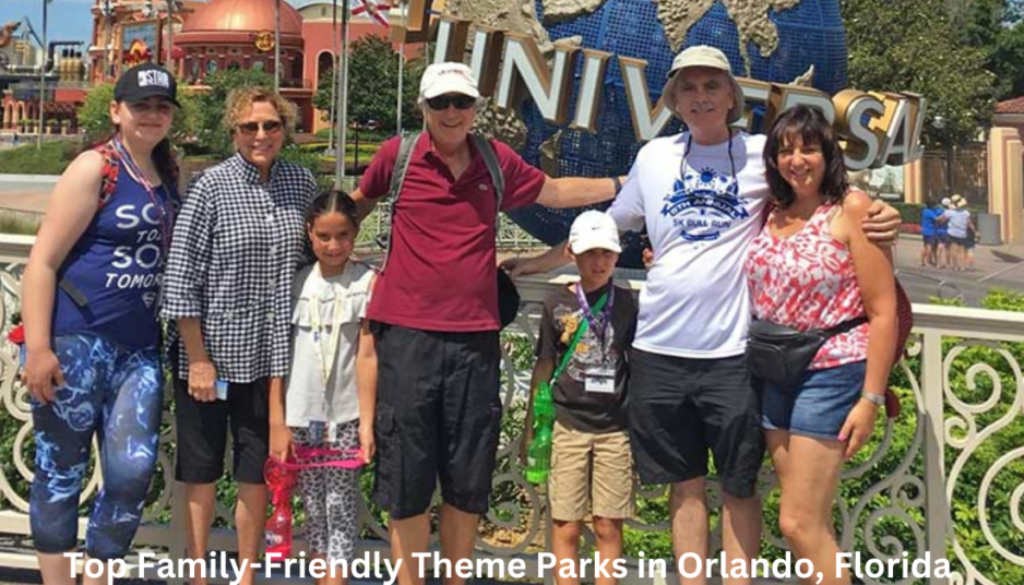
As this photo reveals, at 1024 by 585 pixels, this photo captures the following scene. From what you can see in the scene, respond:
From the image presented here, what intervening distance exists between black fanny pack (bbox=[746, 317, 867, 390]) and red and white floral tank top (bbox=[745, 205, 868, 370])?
0.04 feet

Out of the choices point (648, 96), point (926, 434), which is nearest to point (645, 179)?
point (926, 434)

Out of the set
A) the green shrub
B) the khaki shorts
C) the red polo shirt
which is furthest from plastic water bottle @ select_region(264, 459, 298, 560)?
the green shrub

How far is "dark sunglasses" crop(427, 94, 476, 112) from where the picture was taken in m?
2.40

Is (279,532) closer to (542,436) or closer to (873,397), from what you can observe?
(542,436)

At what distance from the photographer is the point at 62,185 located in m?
2.35

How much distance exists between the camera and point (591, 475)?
8.52 feet

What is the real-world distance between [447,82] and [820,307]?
3.49 ft

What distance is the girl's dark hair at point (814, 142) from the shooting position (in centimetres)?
228

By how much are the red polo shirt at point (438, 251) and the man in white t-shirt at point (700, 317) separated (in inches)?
16.6

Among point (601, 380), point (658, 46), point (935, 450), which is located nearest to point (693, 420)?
point (601, 380)

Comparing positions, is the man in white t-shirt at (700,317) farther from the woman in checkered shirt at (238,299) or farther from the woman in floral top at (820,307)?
the woman in checkered shirt at (238,299)

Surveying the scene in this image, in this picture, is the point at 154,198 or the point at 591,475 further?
the point at 591,475

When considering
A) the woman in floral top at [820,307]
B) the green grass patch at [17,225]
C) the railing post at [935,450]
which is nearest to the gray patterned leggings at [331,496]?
the woman in floral top at [820,307]

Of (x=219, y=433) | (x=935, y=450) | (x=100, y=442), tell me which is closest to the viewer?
(x=100, y=442)
